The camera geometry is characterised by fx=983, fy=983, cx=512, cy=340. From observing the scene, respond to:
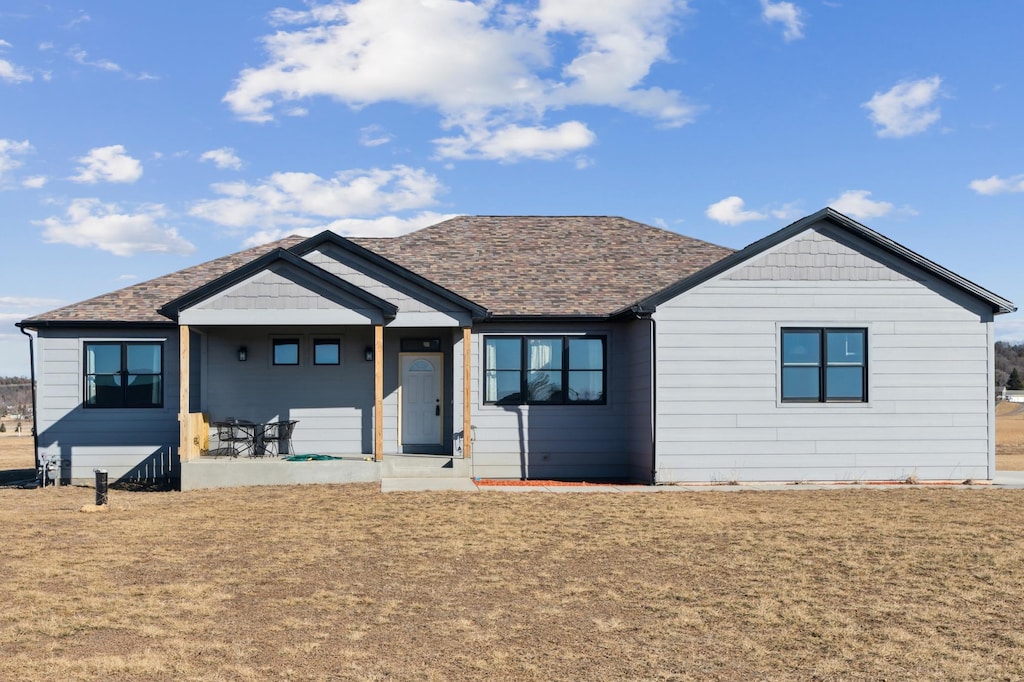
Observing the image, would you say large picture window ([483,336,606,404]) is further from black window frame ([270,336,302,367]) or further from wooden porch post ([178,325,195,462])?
wooden porch post ([178,325,195,462])

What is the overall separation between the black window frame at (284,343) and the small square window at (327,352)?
0.31 metres

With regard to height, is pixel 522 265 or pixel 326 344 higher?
pixel 522 265

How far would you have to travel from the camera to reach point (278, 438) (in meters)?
19.8

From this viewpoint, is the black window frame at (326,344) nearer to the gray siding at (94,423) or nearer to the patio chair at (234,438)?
the patio chair at (234,438)

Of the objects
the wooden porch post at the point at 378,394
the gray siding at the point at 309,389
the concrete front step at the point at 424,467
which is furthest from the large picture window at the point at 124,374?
the concrete front step at the point at 424,467

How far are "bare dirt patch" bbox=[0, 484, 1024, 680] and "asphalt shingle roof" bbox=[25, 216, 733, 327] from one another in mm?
6011

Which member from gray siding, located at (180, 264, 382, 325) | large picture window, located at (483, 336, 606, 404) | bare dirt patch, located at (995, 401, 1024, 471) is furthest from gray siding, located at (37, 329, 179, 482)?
bare dirt patch, located at (995, 401, 1024, 471)

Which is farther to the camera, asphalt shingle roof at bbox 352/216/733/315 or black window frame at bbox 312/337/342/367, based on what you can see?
asphalt shingle roof at bbox 352/216/733/315

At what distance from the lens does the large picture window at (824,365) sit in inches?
727

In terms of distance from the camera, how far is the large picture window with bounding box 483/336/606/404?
19.9m

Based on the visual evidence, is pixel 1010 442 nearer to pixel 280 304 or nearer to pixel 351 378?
pixel 351 378

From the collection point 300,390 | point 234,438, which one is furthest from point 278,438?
point 300,390

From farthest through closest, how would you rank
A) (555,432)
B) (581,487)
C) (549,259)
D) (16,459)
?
(16,459), (549,259), (555,432), (581,487)

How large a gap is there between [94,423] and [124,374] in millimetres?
1147
